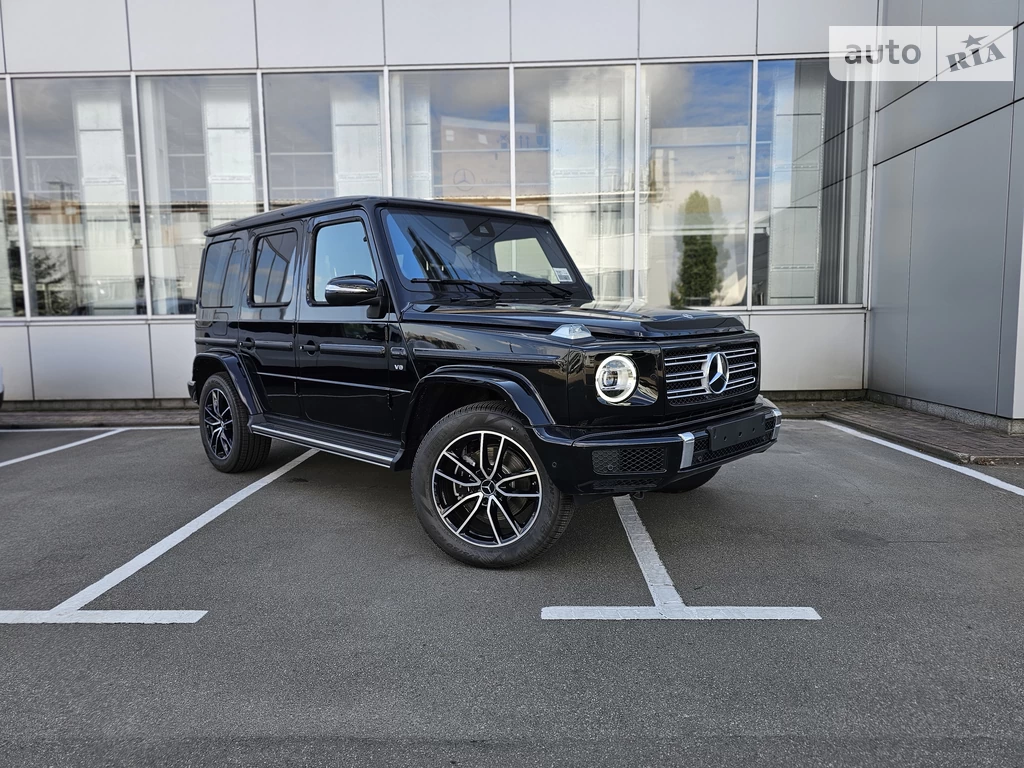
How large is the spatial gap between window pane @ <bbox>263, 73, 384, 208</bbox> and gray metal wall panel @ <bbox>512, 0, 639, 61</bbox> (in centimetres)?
228

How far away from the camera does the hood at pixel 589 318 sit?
3.26 meters

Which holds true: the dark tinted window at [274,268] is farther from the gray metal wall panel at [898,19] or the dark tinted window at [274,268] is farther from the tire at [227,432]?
the gray metal wall panel at [898,19]

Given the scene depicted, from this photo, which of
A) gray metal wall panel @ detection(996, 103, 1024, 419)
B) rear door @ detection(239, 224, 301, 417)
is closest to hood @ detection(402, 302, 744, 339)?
rear door @ detection(239, 224, 301, 417)

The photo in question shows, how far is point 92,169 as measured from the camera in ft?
31.9

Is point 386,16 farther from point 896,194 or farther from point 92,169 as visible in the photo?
point 896,194

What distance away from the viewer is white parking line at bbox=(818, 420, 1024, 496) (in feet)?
16.3

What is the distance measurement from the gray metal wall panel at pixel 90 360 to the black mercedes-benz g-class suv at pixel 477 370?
16.9 feet

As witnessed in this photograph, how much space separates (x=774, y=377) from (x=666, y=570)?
6.46 metres

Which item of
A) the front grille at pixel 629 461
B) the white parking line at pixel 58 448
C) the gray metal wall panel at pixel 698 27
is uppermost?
the gray metal wall panel at pixel 698 27

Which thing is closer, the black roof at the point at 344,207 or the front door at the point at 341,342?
the front door at the point at 341,342

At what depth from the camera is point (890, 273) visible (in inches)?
339

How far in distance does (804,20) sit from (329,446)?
29.0ft

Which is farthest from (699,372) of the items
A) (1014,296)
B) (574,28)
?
(574,28)

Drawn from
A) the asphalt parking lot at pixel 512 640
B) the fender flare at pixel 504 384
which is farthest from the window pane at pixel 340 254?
the asphalt parking lot at pixel 512 640
